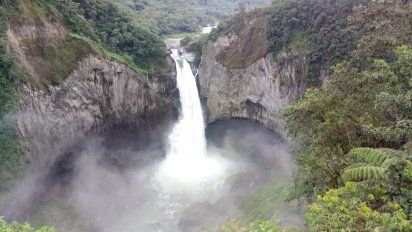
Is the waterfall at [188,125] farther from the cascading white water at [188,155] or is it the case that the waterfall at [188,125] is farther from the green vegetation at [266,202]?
the green vegetation at [266,202]

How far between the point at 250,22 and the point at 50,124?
23524mm

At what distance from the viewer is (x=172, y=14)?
251 ft

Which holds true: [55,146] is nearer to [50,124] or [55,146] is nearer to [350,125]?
[50,124]

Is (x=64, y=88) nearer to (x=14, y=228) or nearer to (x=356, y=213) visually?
(x=14, y=228)

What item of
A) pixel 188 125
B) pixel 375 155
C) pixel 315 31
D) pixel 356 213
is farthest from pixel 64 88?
pixel 356 213

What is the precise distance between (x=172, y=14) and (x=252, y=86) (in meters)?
42.1

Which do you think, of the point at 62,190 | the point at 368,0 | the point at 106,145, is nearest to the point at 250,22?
the point at 368,0

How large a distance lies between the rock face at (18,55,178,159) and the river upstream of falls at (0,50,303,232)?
1569 millimetres

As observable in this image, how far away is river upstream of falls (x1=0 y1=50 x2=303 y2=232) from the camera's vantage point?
2808cm

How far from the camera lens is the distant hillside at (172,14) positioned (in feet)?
218

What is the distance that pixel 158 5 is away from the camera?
266ft

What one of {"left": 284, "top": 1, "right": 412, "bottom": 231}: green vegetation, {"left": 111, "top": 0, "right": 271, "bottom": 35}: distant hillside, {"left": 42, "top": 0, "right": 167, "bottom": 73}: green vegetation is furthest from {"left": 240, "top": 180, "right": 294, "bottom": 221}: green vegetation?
{"left": 111, "top": 0, "right": 271, "bottom": 35}: distant hillside

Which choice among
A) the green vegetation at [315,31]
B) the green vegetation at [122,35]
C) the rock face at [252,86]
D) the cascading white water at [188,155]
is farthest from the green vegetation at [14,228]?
the rock face at [252,86]

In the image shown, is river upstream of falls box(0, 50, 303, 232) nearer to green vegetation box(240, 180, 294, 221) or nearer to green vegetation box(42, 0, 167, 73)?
green vegetation box(240, 180, 294, 221)
